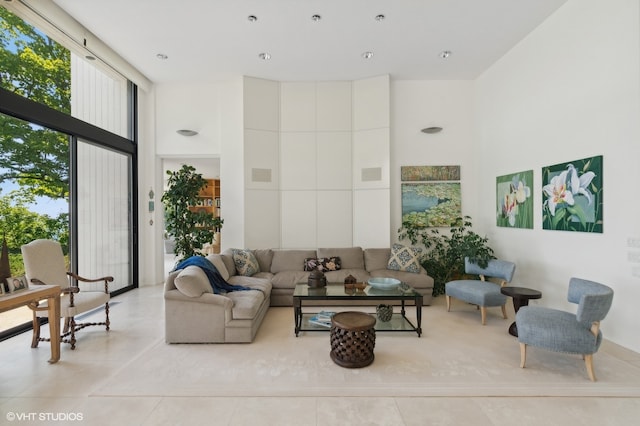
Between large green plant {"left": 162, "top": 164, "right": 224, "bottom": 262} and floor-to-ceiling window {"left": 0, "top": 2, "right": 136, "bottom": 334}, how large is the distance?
0.93m

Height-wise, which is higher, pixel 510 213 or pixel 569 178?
pixel 569 178

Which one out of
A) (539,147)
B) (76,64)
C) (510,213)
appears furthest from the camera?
(510,213)

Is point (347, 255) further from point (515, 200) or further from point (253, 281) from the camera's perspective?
point (515, 200)

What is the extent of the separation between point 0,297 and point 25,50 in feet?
9.98

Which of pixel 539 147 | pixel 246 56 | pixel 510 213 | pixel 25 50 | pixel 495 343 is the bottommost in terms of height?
pixel 495 343

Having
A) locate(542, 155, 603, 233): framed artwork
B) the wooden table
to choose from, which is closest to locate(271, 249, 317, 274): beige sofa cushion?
the wooden table

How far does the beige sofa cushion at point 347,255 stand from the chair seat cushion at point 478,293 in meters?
1.56

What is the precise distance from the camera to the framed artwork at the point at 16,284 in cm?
243

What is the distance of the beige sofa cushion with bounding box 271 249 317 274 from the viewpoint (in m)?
4.85

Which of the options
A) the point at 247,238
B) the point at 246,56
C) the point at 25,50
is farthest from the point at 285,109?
the point at 25,50

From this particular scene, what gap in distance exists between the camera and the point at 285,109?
5441mm

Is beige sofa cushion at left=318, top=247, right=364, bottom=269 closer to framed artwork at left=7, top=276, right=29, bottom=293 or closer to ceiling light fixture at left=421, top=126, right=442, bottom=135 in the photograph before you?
ceiling light fixture at left=421, top=126, right=442, bottom=135

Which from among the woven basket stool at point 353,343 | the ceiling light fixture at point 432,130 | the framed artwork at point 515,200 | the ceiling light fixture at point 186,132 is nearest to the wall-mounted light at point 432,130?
the ceiling light fixture at point 432,130

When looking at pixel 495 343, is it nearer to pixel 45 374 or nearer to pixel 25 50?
pixel 45 374
